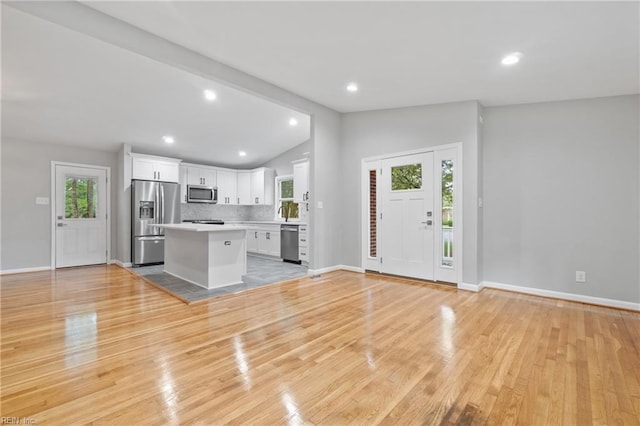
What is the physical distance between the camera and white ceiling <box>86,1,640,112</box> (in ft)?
8.27

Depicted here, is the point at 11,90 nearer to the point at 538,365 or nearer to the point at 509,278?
the point at 538,365

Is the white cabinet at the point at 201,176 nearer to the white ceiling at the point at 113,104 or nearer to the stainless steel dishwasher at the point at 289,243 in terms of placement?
the white ceiling at the point at 113,104

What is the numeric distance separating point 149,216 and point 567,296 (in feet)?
24.2

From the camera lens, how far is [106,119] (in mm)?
5039

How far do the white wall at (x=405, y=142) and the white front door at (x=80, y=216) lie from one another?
522 centimetres

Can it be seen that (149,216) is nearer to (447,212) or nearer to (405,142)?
(405,142)

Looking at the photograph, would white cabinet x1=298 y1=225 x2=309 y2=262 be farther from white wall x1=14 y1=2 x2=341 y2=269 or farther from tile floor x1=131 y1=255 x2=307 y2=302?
white wall x1=14 y1=2 x2=341 y2=269

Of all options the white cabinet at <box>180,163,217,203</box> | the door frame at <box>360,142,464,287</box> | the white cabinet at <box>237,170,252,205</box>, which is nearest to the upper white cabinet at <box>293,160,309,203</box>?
the white cabinet at <box>237,170,252,205</box>

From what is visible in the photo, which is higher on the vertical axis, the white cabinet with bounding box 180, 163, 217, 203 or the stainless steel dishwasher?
the white cabinet with bounding box 180, 163, 217, 203

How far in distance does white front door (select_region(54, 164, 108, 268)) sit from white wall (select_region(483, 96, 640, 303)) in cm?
753

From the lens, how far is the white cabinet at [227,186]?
802 cm

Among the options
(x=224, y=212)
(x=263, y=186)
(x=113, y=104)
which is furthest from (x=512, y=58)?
(x=224, y=212)

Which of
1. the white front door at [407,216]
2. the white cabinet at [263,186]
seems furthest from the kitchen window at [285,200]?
the white front door at [407,216]

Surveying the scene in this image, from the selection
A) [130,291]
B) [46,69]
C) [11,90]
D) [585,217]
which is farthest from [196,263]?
[585,217]
